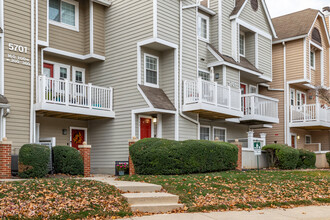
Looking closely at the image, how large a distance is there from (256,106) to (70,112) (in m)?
11.5

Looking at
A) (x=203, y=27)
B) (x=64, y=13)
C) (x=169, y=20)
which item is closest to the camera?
(x=169, y=20)

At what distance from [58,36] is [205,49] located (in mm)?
8127

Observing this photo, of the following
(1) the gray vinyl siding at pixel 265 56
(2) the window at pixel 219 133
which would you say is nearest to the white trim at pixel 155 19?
(2) the window at pixel 219 133

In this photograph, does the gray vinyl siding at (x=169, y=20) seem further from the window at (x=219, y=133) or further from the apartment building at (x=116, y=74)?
the window at (x=219, y=133)

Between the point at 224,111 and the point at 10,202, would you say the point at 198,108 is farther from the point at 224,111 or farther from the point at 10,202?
the point at 10,202

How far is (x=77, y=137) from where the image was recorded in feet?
66.8

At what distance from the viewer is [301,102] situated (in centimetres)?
3098

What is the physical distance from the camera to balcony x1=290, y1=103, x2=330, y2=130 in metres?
27.3

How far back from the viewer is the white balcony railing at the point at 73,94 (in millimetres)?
16859

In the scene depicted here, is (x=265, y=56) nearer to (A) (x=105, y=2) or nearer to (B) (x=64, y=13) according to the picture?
(A) (x=105, y=2)

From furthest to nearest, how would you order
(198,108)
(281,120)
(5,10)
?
(281,120) < (198,108) < (5,10)

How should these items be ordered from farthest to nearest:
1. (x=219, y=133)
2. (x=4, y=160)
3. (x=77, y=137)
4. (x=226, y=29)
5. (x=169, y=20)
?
(x=219, y=133)
(x=226, y=29)
(x=77, y=137)
(x=169, y=20)
(x=4, y=160)

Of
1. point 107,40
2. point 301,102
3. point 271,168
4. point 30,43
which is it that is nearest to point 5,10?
point 30,43

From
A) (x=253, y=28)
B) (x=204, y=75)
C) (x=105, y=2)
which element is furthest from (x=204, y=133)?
(x=105, y=2)
